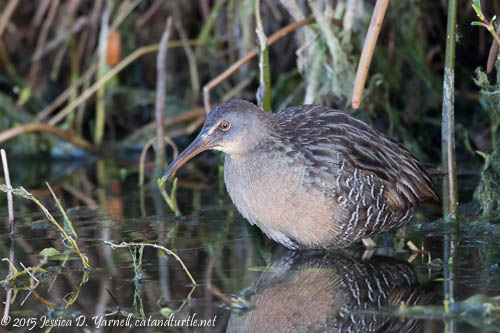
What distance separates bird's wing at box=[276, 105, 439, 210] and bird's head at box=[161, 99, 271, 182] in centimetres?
16

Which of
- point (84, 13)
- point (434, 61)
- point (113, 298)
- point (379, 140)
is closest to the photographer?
point (113, 298)

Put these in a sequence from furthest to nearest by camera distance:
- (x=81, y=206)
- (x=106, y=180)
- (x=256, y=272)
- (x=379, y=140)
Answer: (x=106, y=180) → (x=81, y=206) → (x=379, y=140) → (x=256, y=272)

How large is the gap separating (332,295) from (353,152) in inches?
40.6

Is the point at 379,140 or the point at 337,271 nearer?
the point at 337,271

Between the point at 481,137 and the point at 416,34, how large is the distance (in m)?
1.01

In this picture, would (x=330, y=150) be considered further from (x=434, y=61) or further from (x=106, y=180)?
(x=434, y=61)

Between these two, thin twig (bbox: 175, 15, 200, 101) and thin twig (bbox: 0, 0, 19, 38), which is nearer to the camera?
thin twig (bbox: 175, 15, 200, 101)

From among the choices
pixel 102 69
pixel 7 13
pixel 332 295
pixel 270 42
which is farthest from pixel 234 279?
pixel 7 13

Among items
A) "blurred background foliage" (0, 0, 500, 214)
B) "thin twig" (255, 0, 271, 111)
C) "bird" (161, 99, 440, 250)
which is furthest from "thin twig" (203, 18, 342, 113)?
"bird" (161, 99, 440, 250)

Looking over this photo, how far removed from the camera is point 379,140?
4480mm

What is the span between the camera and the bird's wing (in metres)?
4.17

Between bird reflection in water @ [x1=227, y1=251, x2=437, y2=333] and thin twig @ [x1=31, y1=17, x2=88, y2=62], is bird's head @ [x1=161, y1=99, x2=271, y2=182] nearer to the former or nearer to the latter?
bird reflection in water @ [x1=227, y1=251, x2=437, y2=333]

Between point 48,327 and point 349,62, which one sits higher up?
point 349,62

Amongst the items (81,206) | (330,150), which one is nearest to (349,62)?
(330,150)
